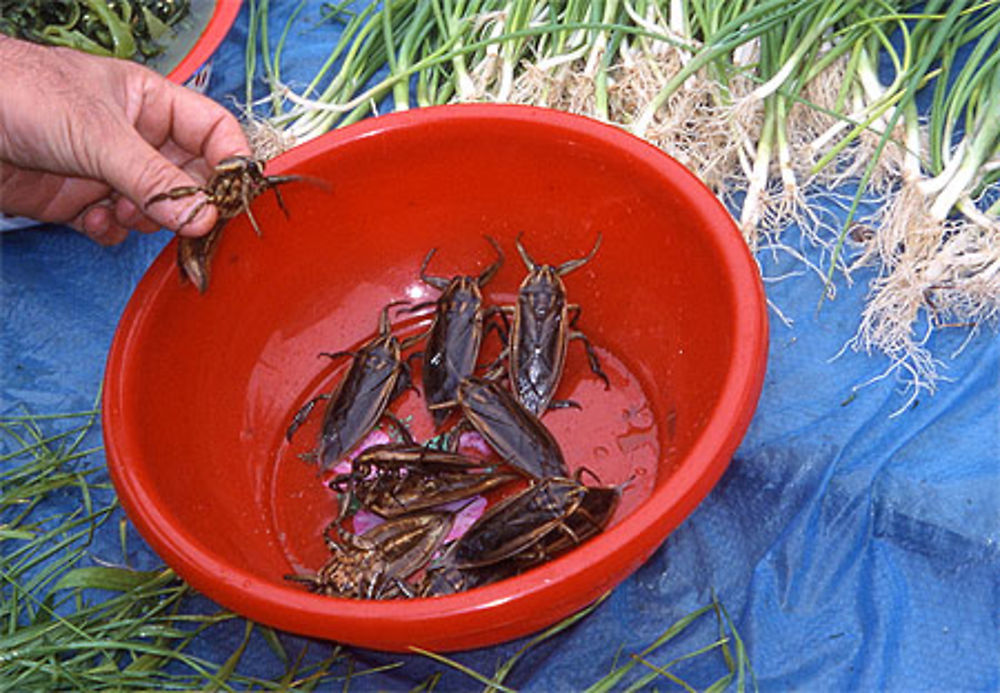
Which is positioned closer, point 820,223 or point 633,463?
point 633,463

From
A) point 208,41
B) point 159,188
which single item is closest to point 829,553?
point 159,188

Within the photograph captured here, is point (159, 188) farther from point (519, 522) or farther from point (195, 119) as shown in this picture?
point (519, 522)

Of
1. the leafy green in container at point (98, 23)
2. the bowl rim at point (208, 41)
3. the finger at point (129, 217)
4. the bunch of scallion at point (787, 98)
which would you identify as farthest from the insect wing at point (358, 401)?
the leafy green in container at point (98, 23)

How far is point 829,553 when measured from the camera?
225 cm

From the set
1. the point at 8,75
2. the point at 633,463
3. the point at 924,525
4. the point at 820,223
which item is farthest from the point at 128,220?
the point at 924,525

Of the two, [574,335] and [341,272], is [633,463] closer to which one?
[574,335]

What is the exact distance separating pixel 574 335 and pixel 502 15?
1.19 metres

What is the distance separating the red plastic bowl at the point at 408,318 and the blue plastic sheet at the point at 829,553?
0.25m

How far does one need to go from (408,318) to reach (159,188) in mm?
818

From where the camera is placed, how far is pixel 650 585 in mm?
2268

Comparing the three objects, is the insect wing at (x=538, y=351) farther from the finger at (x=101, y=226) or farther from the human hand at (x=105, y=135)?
the finger at (x=101, y=226)

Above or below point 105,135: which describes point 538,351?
below

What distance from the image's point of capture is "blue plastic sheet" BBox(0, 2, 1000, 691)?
6.97 feet

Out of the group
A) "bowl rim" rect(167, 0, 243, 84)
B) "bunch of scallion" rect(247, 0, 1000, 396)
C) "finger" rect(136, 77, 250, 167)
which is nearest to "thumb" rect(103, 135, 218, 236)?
"finger" rect(136, 77, 250, 167)
